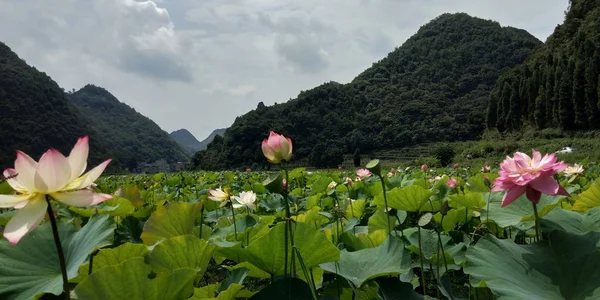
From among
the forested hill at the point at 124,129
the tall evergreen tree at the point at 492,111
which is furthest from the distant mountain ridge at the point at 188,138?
the tall evergreen tree at the point at 492,111

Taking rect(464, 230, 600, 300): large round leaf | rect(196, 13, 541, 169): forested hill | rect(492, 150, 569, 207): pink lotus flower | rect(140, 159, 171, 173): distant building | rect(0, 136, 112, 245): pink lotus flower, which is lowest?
rect(140, 159, 171, 173): distant building

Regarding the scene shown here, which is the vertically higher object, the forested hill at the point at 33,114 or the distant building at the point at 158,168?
the forested hill at the point at 33,114

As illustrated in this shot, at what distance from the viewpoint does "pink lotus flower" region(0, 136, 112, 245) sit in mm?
496

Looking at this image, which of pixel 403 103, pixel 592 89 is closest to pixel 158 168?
pixel 403 103

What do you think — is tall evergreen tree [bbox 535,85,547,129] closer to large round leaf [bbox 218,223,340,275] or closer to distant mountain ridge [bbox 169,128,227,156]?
large round leaf [bbox 218,223,340,275]

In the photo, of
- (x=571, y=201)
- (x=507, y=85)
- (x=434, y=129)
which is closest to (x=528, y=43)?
(x=434, y=129)

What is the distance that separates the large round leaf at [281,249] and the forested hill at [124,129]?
1716 inches

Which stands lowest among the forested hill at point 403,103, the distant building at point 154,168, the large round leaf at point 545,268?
the distant building at point 154,168

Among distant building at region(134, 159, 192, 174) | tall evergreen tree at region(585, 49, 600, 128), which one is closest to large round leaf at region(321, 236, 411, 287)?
tall evergreen tree at region(585, 49, 600, 128)

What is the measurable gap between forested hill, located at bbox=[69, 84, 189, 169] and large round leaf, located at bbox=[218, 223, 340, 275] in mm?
43595

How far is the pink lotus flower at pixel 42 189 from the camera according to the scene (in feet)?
1.63

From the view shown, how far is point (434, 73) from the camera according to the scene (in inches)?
2168

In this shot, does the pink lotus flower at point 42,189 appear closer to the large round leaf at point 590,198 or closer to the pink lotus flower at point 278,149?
the pink lotus flower at point 278,149

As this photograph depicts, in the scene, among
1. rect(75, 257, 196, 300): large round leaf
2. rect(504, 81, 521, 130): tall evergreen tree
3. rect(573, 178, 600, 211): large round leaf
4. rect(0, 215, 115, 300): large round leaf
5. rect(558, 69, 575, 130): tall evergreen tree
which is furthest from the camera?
rect(504, 81, 521, 130): tall evergreen tree
